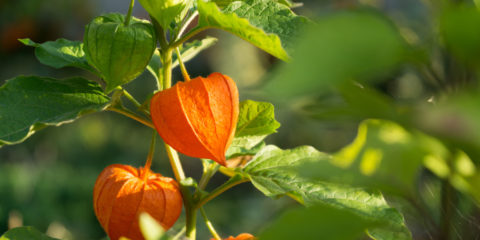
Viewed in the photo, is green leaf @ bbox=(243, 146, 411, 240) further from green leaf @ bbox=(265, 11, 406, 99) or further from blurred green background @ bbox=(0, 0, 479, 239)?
blurred green background @ bbox=(0, 0, 479, 239)

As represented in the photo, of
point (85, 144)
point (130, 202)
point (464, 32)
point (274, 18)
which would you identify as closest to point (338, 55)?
point (464, 32)

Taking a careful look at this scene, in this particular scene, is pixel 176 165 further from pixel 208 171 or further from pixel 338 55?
pixel 338 55

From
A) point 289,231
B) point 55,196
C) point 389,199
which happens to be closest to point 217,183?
point 55,196

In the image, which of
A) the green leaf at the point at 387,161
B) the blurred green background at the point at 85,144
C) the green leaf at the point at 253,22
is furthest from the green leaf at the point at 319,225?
the blurred green background at the point at 85,144

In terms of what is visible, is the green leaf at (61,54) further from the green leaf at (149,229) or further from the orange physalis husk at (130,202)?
the green leaf at (149,229)

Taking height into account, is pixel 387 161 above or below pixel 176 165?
above

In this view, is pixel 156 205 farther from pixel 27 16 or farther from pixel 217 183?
pixel 27 16

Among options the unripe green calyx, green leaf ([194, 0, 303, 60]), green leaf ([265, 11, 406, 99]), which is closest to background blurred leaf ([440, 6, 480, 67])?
green leaf ([265, 11, 406, 99])
